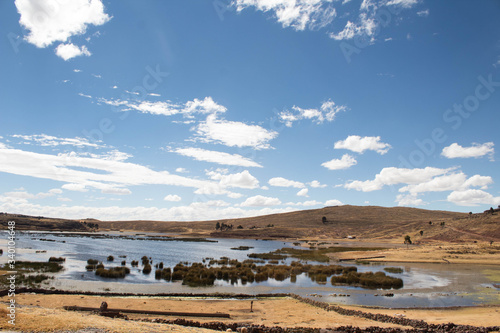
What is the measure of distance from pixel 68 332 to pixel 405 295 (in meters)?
29.1

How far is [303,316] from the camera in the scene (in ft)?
72.5

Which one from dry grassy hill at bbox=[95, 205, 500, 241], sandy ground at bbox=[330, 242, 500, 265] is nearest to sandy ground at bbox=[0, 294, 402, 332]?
sandy ground at bbox=[330, 242, 500, 265]

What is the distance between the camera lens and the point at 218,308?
24.3 m

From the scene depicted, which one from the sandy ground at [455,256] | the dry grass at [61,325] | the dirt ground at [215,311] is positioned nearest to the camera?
the dry grass at [61,325]

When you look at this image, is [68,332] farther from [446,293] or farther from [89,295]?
[446,293]

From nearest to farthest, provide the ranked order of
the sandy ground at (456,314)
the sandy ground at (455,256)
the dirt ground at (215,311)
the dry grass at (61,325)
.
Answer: the dry grass at (61,325) < the dirt ground at (215,311) < the sandy ground at (456,314) < the sandy ground at (455,256)

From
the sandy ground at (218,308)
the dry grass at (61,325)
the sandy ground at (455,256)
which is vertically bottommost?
the sandy ground at (455,256)

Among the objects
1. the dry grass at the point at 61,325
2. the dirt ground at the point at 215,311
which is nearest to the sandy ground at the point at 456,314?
the dirt ground at the point at 215,311

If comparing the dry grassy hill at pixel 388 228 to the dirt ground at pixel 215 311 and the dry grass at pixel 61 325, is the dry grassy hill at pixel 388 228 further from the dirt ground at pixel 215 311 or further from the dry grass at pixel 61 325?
the dry grass at pixel 61 325

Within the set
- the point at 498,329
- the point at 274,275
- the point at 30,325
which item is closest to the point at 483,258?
the point at 274,275

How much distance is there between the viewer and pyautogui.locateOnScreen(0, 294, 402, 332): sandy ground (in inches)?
772

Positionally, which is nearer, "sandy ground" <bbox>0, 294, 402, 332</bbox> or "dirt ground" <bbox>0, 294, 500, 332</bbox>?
"dirt ground" <bbox>0, 294, 500, 332</bbox>

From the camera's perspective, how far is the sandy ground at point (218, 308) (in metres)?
19.6

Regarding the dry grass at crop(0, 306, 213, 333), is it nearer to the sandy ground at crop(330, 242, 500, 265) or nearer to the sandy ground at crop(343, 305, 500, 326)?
the sandy ground at crop(343, 305, 500, 326)
